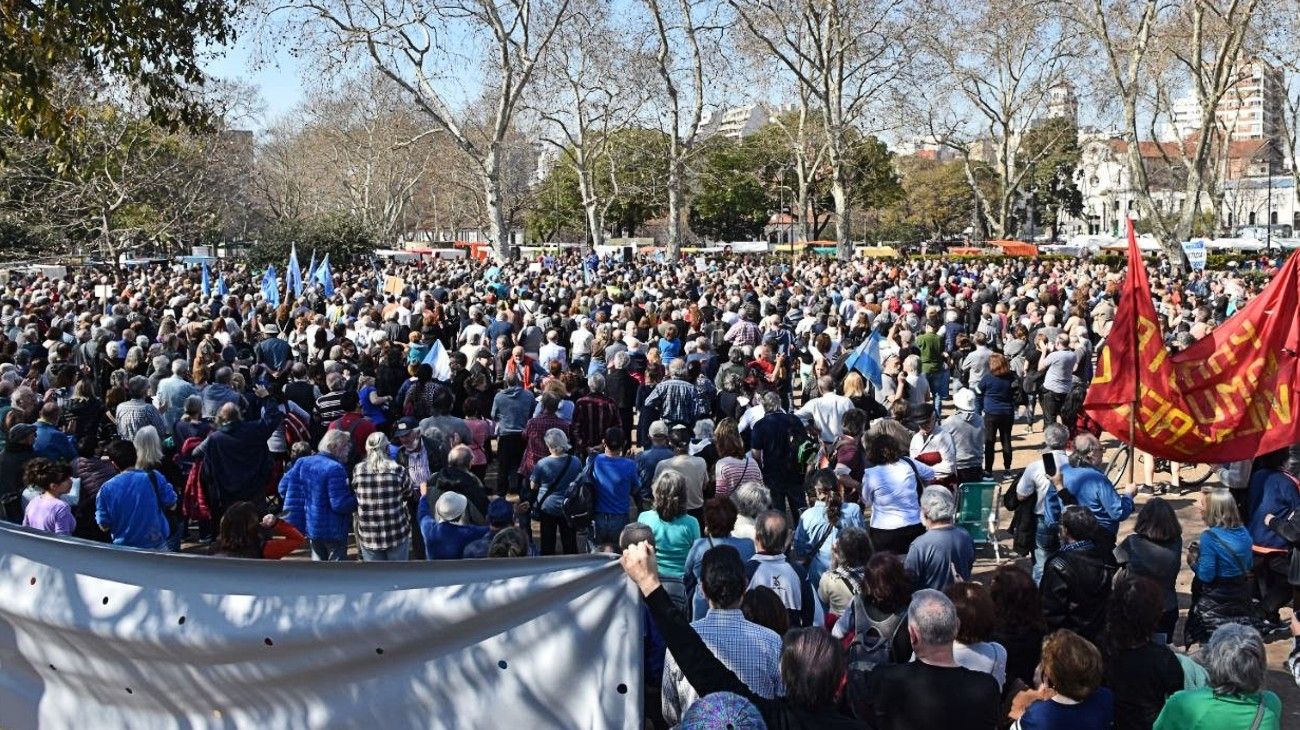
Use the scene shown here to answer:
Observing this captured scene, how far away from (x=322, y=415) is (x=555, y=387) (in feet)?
6.23

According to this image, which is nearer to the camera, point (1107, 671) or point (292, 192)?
point (1107, 671)

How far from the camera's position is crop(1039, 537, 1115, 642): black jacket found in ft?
17.3

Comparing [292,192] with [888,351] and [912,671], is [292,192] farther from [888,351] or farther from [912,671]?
[912,671]

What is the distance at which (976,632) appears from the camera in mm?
4301

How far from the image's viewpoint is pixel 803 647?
3537mm

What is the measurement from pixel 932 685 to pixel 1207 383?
4349 millimetres

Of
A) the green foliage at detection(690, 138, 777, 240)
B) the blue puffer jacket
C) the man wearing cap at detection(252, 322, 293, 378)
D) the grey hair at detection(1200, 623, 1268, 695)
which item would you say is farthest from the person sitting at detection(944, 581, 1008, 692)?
the green foliage at detection(690, 138, 777, 240)

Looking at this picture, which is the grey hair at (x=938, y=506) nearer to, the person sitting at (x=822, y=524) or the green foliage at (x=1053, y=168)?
the person sitting at (x=822, y=524)

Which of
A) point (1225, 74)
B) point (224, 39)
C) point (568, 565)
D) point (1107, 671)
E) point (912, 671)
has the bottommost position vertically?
point (1107, 671)

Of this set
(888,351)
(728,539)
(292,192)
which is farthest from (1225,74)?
(292,192)

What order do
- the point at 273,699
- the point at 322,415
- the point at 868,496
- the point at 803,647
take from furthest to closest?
the point at 322,415, the point at 868,496, the point at 273,699, the point at 803,647

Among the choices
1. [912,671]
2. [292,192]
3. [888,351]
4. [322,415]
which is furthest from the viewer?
[292,192]

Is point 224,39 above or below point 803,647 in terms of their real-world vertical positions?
above

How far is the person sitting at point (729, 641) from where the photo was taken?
4059mm
